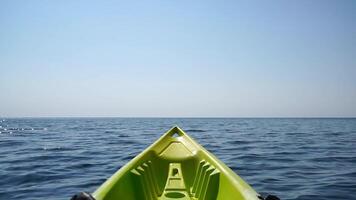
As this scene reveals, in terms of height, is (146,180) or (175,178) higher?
(146,180)

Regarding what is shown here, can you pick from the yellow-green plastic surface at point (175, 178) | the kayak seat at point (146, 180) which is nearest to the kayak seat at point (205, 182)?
the yellow-green plastic surface at point (175, 178)

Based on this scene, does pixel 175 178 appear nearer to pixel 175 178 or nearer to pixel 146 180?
pixel 175 178

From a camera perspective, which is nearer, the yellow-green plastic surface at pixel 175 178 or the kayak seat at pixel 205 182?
the yellow-green plastic surface at pixel 175 178

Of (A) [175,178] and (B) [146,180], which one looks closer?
(B) [146,180]

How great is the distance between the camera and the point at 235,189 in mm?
4070

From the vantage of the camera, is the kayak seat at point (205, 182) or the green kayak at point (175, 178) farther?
the kayak seat at point (205, 182)

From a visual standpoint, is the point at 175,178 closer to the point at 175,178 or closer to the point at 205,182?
the point at 175,178

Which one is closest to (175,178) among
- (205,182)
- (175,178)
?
(175,178)

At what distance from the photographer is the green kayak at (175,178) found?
4098mm

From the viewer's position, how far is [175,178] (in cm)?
648

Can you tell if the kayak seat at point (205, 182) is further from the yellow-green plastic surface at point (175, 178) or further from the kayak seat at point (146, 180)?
the kayak seat at point (146, 180)

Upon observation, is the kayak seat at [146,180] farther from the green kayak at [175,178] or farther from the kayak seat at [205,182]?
the kayak seat at [205,182]

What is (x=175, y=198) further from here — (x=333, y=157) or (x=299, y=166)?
(x=333, y=157)

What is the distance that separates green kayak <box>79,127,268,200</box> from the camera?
161 inches
